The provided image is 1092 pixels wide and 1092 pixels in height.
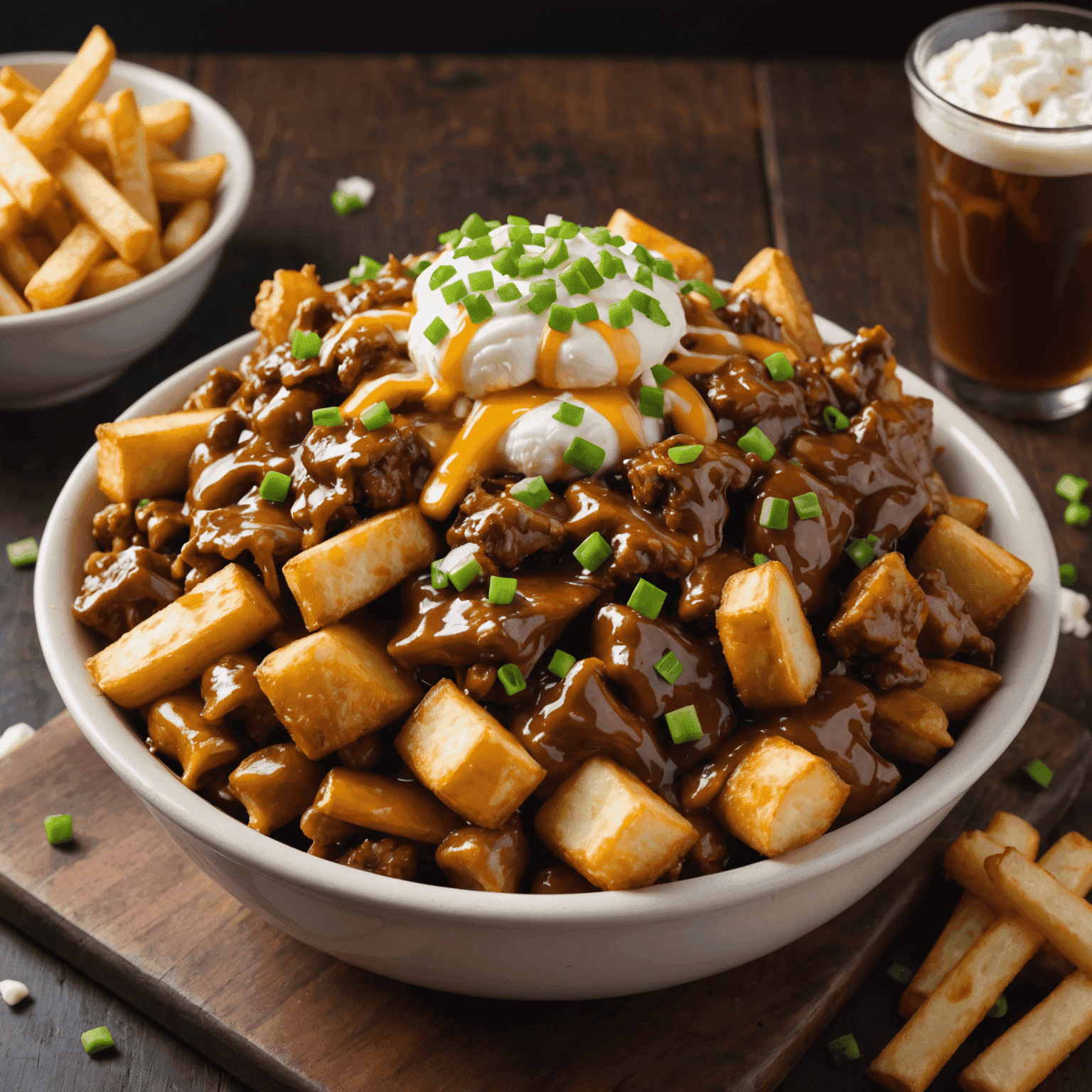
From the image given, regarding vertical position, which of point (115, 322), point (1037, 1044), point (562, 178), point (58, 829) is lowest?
point (1037, 1044)

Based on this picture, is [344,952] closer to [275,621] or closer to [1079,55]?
[275,621]

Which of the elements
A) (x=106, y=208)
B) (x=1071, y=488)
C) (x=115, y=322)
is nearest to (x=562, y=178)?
(x=106, y=208)

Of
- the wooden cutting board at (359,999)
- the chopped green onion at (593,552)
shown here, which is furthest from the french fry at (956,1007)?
the chopped green onion at (593,552)

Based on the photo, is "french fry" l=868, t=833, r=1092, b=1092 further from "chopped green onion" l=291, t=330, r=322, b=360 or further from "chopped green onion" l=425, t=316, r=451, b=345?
"chopped green onion" l=291, t=330, r=322, b=360

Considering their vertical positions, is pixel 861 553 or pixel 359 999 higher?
pixel 861 553

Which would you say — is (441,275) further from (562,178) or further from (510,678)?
(562,178)

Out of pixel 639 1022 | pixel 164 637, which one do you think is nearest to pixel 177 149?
pixel 164 637

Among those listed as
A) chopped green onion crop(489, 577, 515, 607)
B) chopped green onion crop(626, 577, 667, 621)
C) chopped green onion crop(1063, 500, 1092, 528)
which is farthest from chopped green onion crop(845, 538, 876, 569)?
chopped green onion crop(1063, 500, 1092, 528)
